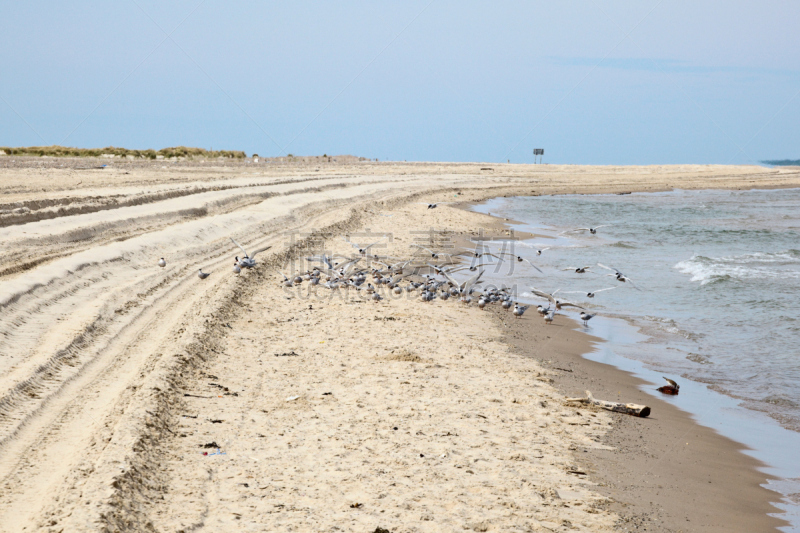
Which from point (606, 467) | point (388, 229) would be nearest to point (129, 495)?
point (606, 467)

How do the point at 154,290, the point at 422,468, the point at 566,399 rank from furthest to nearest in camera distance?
the point at 154,290 < the point at 566,399 < the point at 422,468

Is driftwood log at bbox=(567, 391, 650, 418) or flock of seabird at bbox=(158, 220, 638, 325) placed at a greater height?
flock of seabird at bbox=(158, 220, 638, 325)

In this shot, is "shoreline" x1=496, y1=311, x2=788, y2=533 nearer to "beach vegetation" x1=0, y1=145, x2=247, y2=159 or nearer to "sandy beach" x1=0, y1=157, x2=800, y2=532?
"sandy beach" x1=0, y1=157, x2=800, y2=532

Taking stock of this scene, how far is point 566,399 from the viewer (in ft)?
24.5

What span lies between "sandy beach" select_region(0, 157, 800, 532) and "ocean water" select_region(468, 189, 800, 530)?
710mm

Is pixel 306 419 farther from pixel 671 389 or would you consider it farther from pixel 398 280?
pixel 398 280

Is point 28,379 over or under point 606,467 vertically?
over

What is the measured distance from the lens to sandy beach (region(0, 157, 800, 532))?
455cm

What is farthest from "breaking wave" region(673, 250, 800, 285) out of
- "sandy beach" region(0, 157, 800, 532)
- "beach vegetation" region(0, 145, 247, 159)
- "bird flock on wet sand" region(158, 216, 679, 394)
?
"beach vegetation" region(0, 145, 247, 159)

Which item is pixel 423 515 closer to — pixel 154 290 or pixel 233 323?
pixel 233 323

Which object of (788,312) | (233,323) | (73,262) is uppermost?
(73,262)

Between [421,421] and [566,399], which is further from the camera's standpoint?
[566,399]

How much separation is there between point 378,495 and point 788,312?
38.9 ft

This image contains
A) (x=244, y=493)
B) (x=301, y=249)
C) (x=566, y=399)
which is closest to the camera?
(x=244, y=493)
